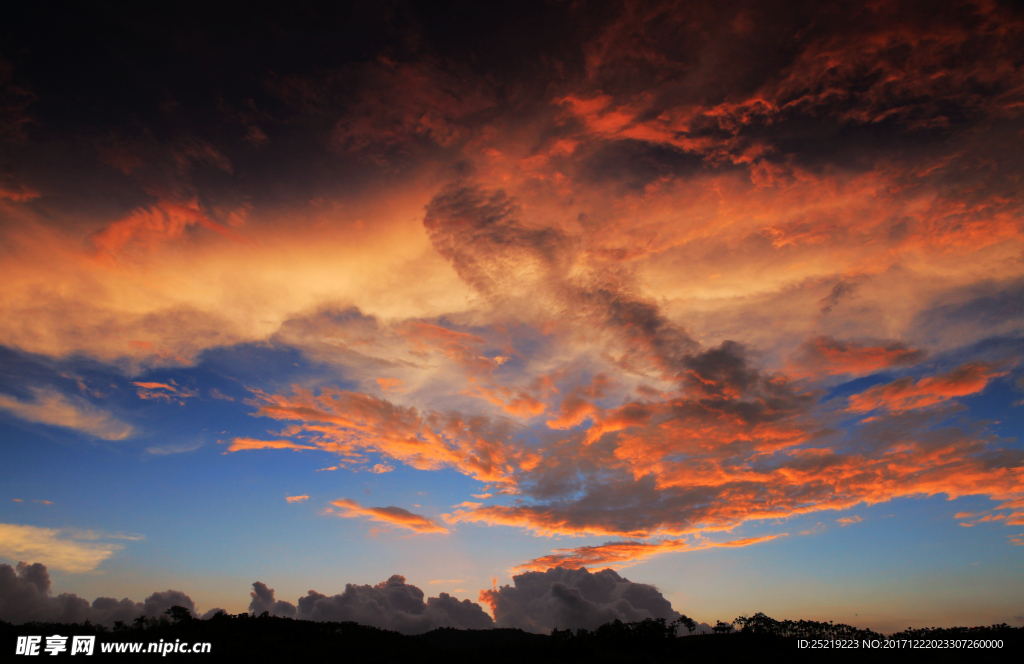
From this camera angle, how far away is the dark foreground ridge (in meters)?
69.6

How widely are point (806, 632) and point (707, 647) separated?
72.4ft

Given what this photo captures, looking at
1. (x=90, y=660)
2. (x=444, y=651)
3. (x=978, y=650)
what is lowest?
(x=444, y=651)

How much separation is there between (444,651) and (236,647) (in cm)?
3638

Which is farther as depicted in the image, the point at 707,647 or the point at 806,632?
the point at 806,632

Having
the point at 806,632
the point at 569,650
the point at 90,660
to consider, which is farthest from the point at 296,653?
the point at 806,632

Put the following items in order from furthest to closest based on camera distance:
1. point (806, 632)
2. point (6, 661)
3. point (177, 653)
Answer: point (806, 632)
point (177, 653)
point (6, 661)

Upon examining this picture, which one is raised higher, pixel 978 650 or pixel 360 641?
pixel 978 650

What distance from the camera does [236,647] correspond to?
77.7 metres

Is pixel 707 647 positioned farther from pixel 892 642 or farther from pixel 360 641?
pixel 360 641

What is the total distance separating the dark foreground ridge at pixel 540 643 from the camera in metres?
69.6

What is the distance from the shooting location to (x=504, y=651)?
297ft

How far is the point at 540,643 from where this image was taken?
319 ft

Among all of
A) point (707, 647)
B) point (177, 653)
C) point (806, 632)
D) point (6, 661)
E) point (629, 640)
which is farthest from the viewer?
point (629, 640)

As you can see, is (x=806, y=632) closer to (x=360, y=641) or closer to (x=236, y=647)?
(x=360, y=641)
